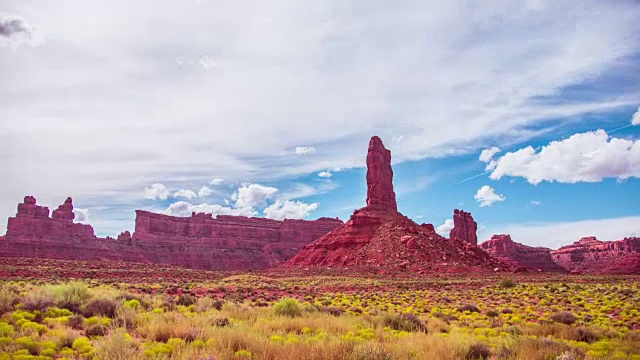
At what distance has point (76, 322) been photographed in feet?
33.6

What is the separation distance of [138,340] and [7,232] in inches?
5083

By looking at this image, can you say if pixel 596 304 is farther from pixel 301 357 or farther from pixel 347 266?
pixel 347 266

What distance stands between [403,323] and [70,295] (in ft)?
34.4

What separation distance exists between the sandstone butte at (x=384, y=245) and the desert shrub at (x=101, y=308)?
1891 inches


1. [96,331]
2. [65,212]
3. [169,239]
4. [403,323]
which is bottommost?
[403,323]

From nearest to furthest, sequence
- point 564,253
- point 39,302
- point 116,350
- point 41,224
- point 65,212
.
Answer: point 116,350 → point 39,302 → point 41,224 → point 65,212 → point 564,253

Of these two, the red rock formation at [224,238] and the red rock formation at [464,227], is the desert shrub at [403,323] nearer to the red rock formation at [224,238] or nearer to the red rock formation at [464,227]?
the red rock formation at [224,238]

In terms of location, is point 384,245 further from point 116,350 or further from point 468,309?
point 116,350

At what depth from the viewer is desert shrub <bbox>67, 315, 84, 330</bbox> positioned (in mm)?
10096

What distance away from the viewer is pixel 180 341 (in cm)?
807

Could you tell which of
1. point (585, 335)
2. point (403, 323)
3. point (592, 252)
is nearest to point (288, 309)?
point (403, 323)


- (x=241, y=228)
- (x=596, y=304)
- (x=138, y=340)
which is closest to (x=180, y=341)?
(x=138, y=340)

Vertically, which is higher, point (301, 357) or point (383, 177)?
point (383, 177)

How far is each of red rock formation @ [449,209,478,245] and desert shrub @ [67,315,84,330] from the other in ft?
435
